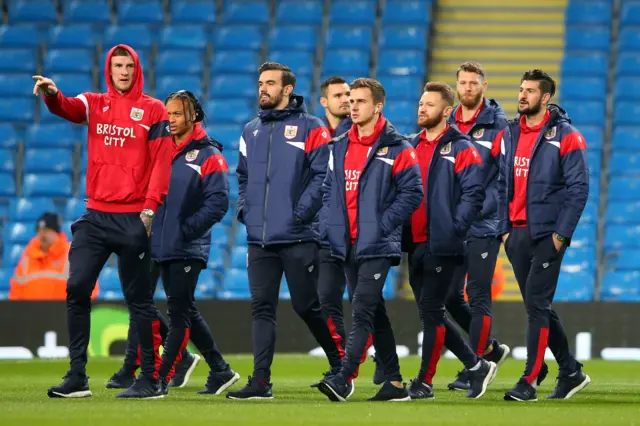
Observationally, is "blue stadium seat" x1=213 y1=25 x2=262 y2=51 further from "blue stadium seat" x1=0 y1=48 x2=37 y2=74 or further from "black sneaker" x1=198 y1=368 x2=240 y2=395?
"black sneaker" x1=198 y1=368 x2=240 y2=395

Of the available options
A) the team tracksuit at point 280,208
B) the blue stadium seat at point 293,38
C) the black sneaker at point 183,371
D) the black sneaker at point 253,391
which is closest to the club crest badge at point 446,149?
the team tracksuit at point 280,208

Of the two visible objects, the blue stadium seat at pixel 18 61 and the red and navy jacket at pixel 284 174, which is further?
the blue stadium seat at pixel 18 61

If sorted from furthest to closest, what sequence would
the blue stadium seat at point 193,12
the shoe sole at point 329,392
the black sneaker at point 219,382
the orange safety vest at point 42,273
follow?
the blue stadium seat at point 193,12, the orange safety vest at point 42,273, the black sneaker at point 219,382, the shoe sole at point 329,392

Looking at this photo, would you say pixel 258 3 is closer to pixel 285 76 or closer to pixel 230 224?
pixel 230 224

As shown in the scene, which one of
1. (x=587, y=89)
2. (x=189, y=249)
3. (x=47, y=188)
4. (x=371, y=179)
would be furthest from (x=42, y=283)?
(x=587, y=89)

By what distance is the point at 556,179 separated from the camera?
28.4 feet

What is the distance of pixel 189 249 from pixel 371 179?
142 cm

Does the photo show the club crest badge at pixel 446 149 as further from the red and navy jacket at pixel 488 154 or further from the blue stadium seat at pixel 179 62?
the blue stadium seat at pixel 179 62

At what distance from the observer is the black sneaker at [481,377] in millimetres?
8789

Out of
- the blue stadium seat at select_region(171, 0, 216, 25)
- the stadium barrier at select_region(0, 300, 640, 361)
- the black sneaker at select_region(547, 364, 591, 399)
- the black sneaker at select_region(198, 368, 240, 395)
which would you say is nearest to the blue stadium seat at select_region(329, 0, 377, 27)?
the blue stadium seat at select_region(171, 0, 216, 25)

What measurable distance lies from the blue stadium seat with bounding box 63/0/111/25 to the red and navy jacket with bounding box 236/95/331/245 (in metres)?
11.7

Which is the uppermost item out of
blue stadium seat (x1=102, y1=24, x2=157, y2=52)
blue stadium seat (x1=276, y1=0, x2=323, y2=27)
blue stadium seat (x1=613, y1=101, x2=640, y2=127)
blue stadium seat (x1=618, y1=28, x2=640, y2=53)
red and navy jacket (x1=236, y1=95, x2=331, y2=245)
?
blue stadium seat (x1=276, y1=0, x2=323, y2=27)

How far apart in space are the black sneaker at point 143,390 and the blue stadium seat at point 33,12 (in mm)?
12342

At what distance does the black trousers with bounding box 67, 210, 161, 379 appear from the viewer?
809cm
